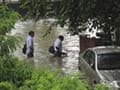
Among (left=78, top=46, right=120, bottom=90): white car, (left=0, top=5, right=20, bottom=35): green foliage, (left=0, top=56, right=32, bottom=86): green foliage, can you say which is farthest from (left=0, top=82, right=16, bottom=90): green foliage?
(left=78, top=46, right=120, bottom=90): white car

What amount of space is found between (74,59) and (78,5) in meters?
6.96

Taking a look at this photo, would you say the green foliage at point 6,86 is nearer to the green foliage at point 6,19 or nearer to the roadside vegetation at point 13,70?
the roadside vegetation at point 13,70

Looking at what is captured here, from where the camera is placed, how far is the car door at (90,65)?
41.3 feet

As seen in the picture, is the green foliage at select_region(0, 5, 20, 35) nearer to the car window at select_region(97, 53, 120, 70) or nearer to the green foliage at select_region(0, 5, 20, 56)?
the green foliage at select_region(0, 5, 20, 56)

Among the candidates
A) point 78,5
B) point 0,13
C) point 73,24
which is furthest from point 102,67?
point 0,13

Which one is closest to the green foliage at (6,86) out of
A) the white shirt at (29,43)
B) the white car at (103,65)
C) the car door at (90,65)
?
the white car at (103,65)

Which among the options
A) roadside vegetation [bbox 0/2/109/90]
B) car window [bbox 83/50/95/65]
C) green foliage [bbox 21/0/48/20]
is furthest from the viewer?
green foliage [bbox 21/0/48/20]

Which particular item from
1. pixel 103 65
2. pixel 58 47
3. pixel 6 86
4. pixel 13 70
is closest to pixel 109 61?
pixel 103 65

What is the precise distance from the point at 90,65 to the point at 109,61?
63cm

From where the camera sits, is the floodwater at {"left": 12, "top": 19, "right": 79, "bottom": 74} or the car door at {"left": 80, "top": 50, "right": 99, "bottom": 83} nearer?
the car door at {"left": 80, "top": 50, "right": 99, "bottom": 83}

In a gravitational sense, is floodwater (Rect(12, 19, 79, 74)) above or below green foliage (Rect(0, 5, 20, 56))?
below

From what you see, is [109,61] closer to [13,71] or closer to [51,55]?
[13,71]

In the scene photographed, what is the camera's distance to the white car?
1214 centimetres

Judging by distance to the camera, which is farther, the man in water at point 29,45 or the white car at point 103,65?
the man in water at point 29,45
